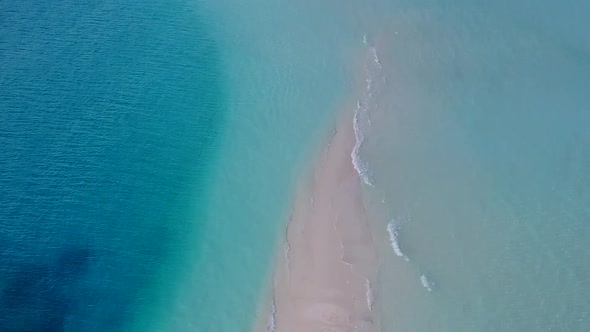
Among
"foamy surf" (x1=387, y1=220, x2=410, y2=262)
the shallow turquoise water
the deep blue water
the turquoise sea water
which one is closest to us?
the shallow turquoise water

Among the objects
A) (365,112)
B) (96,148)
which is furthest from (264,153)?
(96,148)

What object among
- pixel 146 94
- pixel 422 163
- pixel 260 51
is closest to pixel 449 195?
pixel 422 163

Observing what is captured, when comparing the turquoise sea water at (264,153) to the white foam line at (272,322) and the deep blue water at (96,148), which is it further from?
the white foam line at (272,322)

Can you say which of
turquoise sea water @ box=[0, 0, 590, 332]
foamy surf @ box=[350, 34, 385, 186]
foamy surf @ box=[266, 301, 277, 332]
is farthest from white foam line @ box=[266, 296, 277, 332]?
foamy surf @ box=[350, 34, 385, 186]

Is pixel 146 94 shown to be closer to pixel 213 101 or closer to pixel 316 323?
pixel 213 101

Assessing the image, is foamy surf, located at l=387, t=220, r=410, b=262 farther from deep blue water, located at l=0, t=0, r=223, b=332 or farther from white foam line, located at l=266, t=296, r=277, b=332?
deep blue water, located at l=0, t=0, r=223, b=332

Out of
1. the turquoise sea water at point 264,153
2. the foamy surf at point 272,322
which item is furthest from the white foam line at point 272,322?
the turquoise sea water at point 264,153

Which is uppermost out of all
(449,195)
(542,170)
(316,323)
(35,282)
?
(542,170)
